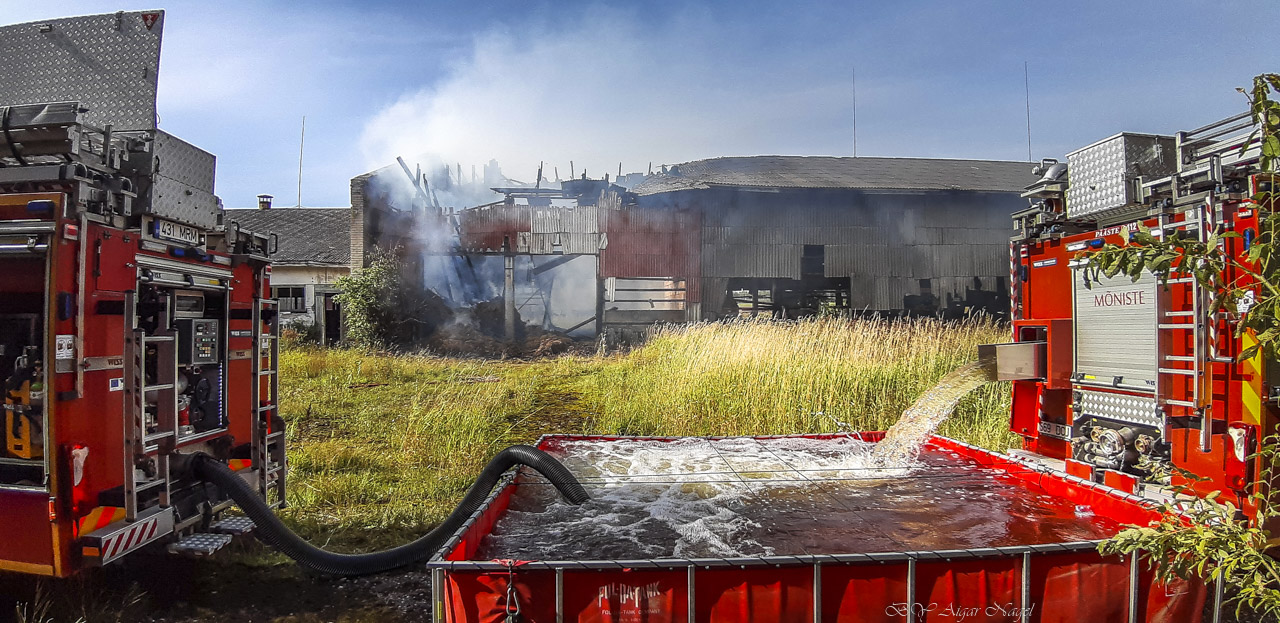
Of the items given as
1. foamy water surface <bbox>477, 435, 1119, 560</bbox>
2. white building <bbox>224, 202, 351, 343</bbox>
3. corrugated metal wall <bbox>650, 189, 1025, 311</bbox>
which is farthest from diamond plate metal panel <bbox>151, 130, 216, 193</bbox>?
white building <bbox>224, 202, 351, 343</bbox>

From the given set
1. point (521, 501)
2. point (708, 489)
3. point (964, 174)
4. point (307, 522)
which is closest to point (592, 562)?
point (521, 501)

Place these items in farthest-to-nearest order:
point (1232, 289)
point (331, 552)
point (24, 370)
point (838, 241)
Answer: point (838, 241)
point (331, 552)
point (24, 370)
point (1232, 289)

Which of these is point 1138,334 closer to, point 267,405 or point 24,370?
point 267,405

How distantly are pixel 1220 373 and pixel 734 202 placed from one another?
1761cm

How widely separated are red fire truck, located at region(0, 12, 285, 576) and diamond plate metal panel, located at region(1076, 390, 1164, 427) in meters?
6.36

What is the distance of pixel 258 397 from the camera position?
540 cm

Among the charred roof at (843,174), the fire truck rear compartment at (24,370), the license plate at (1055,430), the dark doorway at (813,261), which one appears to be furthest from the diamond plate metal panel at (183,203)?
the dark doorway at (813,261)

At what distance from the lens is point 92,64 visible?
5090 millimetres

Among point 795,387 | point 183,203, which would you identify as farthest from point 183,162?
point 795,387

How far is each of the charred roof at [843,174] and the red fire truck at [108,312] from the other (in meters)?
16.7

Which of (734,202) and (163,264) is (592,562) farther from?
(734,202)

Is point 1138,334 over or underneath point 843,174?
underneath

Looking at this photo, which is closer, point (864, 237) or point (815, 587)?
point (815, 587)

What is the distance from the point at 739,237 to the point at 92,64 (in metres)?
17.7
